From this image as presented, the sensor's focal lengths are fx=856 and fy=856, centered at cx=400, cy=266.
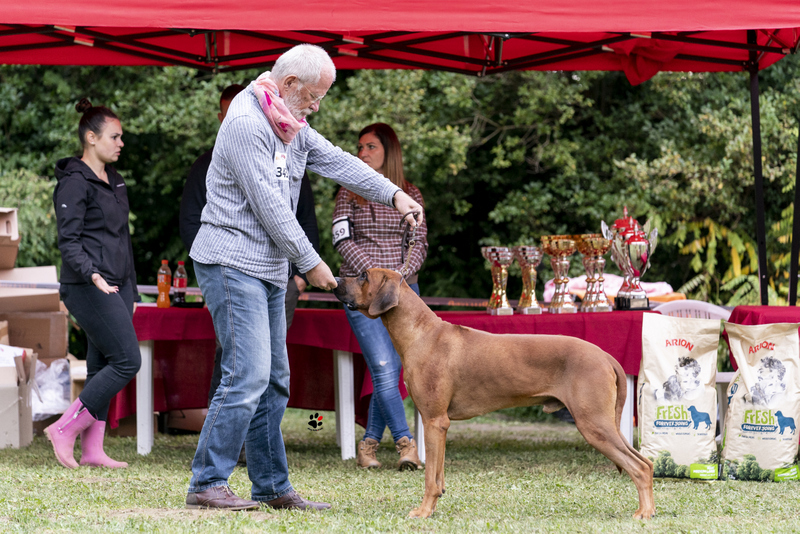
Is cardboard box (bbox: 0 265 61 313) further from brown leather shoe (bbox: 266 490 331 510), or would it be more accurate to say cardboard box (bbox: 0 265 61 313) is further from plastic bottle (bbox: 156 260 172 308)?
brown leather shoe (bbox: 266 490 331 510)

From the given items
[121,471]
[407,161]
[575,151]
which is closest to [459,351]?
[121,471]

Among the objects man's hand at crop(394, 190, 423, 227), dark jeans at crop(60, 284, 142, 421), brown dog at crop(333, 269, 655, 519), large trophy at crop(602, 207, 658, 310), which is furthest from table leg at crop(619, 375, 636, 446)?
dark jeans at crop(60, 284, 142, 421)

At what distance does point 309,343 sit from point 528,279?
135 cm

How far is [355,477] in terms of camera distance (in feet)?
A: 14.7

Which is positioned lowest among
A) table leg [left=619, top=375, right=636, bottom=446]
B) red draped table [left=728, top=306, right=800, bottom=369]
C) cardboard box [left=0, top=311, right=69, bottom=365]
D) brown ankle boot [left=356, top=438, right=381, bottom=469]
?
brown ankle boot [left=356, top=438, right=381, bottom=469]

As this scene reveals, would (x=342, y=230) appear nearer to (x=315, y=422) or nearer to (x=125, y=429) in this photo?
(x=315, y=422)

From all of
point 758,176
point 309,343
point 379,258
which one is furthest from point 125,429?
point 758,176

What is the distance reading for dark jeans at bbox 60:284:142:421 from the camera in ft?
14.7

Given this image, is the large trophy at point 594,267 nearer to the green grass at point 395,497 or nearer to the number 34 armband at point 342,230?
the green grass at point 395,497

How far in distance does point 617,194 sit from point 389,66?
14.3 feet

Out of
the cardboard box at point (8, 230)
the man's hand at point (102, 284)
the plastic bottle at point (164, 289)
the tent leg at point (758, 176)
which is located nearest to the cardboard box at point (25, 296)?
the cardboard box at point (8, 230)

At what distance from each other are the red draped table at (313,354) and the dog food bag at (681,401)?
0.12 m

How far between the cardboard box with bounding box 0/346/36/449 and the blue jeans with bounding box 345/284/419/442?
238 centimetres

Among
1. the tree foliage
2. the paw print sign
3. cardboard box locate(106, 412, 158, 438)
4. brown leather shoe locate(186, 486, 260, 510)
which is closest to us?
brown leather shoe locate(186, 486, 260, 510)
